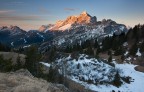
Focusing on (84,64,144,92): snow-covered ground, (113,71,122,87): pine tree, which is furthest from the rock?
(113,71,122,87): pine tree

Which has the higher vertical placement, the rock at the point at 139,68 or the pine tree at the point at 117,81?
the rock at the point at 139,68

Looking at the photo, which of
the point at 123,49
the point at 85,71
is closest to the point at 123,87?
the point at 85,71

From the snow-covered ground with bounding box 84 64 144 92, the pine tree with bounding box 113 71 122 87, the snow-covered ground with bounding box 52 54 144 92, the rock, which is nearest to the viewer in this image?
the snow-covered ground with bounding box 84 64 144 92

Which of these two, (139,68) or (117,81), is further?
(139,68)

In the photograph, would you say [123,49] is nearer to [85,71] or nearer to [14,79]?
[85,71]

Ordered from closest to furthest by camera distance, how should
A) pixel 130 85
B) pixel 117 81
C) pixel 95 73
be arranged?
1. pixel 117 81
2. pixel 130 85
3. pixel 95 73

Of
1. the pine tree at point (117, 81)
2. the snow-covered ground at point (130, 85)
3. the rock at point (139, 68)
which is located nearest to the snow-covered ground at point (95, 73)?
the snow-covered ground at point (130, 85)

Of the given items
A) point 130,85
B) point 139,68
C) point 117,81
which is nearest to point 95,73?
point 117,81

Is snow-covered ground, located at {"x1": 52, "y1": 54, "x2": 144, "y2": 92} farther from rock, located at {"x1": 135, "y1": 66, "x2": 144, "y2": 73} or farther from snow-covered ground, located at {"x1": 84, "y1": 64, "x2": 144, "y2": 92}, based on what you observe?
rock, located at {"x1": 135, "y1": 66, "x2": 144, "y2": 73}

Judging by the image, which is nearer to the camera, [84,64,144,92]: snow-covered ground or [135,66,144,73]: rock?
[84,64,144,92]: snow-covered ground

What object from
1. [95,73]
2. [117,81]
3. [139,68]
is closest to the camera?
[117,81]

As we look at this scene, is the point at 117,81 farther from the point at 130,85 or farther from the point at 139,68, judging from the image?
the point at 139,68

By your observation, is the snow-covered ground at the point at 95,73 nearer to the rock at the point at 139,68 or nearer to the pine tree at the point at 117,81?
the pine tree at the point at 117,81

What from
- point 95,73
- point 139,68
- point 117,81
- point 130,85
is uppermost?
point 139,68
